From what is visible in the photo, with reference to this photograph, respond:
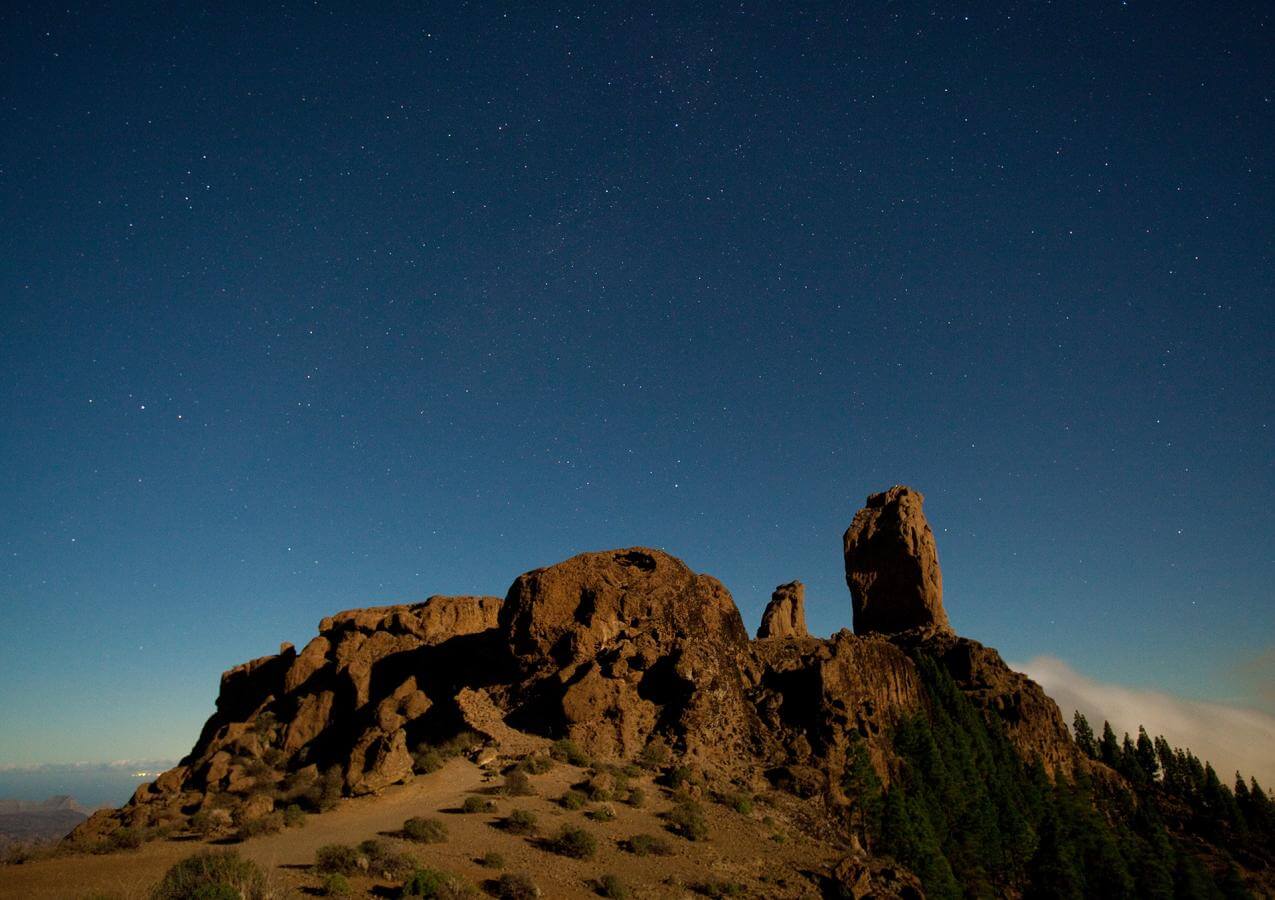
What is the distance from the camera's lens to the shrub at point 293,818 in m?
25.4

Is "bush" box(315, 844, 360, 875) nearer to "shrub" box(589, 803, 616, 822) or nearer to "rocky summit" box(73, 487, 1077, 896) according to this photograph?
"rocky summit" box(73, 487, 1077, 896)

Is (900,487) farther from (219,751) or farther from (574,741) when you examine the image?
(219,751)

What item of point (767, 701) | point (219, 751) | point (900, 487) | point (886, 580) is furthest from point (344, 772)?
point (900, 487)

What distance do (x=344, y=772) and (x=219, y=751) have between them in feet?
43.3

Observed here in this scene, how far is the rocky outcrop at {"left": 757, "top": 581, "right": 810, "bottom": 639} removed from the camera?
281ft

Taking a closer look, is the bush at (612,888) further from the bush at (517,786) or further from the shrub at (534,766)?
the shrub at (534,766)

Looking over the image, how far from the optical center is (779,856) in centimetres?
2422

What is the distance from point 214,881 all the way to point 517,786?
11430 millimetres

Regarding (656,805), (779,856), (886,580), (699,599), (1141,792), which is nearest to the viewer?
(779,856)

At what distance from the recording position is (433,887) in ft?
61.7

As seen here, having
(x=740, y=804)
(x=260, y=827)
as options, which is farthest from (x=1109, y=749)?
(x=260, y=827)

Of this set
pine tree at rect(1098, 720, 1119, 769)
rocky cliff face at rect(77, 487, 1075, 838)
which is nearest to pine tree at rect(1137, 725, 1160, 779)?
pine tree at rect(1098, 720, 1119, 769)

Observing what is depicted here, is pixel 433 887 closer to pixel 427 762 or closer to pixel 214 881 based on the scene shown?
pixel 214 881

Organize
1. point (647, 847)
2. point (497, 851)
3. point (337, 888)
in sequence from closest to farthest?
point (337, 888), point (497, 851), point (647, 847)
